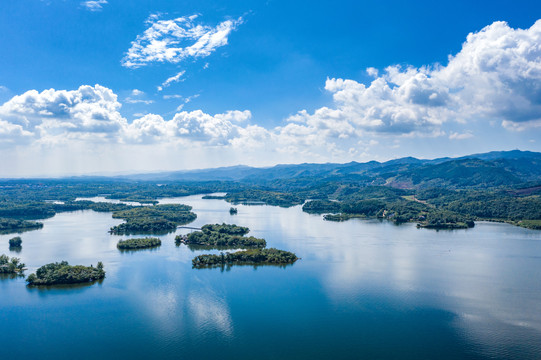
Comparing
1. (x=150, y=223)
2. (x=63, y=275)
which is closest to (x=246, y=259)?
(x=63, y=275)

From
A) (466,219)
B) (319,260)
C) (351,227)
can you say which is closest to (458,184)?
(466,219)

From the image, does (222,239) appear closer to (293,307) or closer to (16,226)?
(293,307)

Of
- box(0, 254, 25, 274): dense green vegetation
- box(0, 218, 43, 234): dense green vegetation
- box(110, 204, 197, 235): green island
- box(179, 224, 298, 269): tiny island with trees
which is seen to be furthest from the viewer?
box(0, 218, 43, 234): dense green vegetation

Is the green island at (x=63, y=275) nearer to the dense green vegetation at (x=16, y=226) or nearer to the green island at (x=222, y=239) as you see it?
the green island at (x=222, y=239)

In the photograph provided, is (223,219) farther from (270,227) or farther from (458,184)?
(458,184)

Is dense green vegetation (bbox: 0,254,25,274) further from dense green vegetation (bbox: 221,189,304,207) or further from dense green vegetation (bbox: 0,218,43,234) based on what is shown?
dense green vegetation (bbox: 221,189,304,207)

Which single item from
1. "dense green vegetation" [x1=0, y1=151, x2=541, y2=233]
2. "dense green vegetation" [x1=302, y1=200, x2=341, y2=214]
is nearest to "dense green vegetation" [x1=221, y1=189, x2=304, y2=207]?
"dense green vegetation" [x1=0, y1=151, x2=541, y2=233]
